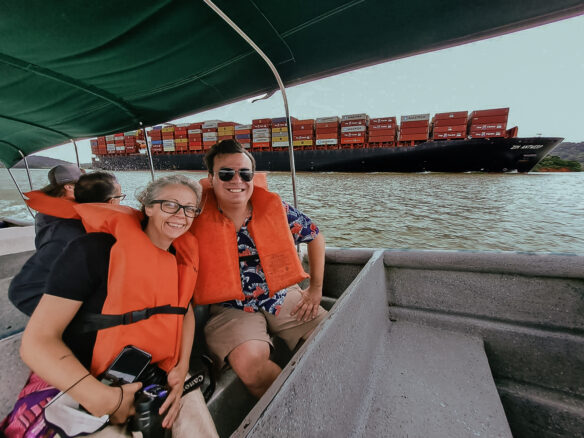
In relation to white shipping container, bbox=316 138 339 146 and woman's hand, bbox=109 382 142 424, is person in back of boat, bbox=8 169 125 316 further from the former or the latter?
white shipping container, bbox=316 138 339 146

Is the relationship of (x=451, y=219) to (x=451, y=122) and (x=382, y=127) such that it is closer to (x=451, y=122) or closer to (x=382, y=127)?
(x=451, y=122)

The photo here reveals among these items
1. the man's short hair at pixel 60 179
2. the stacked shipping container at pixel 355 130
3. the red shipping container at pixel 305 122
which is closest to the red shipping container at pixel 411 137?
the stacked shipping container at pixel 355 130

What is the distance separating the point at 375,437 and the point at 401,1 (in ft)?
6.16

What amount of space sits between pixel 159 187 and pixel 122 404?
2.61 feet

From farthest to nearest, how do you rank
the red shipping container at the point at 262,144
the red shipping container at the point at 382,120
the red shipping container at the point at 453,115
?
the red shipping container at the point at 262,144 < the red shipping container at the point at 382,120 < the red shipping container at the point at 453,115

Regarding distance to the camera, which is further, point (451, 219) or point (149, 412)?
point (451, 219)

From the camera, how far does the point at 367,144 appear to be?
24.3 m

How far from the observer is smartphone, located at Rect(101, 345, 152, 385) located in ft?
2.85

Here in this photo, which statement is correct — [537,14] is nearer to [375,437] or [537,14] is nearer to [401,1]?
[401,1]

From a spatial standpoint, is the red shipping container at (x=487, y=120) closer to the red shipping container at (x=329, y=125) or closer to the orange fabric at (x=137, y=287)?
the red shipping container at (x=329, y=125)

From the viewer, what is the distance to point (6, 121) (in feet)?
8.95

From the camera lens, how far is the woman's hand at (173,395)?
925 mm

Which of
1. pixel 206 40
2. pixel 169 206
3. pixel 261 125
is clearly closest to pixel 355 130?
pixel 261 125

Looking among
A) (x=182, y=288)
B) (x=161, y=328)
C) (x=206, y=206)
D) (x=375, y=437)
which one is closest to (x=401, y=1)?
(x=206, y=206)
